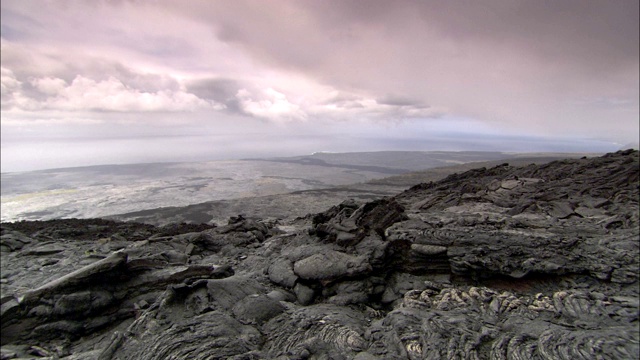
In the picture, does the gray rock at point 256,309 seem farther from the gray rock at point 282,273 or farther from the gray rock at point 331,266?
the gray rock at point 331,266

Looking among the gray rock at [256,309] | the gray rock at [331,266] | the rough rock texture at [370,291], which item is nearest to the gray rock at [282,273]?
the rough rock texture at [370,291]

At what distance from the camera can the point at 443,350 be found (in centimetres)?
639

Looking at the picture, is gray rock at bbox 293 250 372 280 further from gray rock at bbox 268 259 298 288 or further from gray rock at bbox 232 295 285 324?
gray rock at bbox 232 295 285 324

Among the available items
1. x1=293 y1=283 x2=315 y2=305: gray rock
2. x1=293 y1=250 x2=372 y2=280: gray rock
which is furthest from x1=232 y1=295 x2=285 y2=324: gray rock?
x1=293 y1=250 x2=372 y2=280: gray rock

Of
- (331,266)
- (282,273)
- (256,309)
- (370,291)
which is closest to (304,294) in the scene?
(331,266)

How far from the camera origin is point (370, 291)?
9.27 metres

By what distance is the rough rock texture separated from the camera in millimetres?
6680

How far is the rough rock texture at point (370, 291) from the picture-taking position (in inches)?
263

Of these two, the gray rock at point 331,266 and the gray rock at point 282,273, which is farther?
the gray rock at point 282,273

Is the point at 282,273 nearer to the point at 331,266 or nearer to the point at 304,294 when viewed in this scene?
the point at 304,294

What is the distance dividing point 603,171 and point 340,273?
1720 cm

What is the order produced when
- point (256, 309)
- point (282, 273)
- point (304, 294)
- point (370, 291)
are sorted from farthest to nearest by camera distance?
1. point (282, 273)
2. point (304, 294)
3. point (370, 291)
4. point (256, 309)

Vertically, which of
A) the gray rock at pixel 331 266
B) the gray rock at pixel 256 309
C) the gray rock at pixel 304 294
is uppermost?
the gray rock at pixel 331 266

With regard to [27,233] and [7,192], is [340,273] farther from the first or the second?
[7,192]
